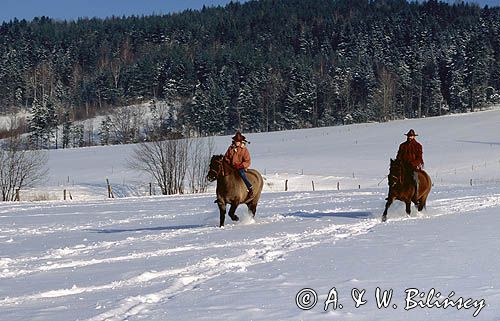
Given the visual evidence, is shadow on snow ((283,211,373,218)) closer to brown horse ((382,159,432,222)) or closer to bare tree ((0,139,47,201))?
brown horse ((382,159,432,222))

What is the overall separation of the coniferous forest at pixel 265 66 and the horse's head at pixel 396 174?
7243 cm

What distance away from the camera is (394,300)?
5.50m

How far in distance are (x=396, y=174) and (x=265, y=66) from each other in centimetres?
11140

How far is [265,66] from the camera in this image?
12388 centimetres

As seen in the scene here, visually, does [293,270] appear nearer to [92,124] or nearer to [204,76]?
[92,124]

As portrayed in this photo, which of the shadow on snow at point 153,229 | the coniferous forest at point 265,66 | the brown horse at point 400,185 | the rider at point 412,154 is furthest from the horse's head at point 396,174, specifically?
the coniferous forest at point 265,66

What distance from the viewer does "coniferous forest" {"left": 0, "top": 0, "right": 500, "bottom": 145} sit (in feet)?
340

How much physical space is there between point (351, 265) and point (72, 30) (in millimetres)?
190599

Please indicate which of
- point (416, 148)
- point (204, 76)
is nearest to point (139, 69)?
point (204, 76)

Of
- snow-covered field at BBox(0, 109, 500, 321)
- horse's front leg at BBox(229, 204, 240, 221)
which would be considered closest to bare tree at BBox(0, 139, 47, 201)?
snow-covered field at BBox(0, 109, 500, 321)

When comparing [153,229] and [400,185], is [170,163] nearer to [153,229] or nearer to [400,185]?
[153,229]

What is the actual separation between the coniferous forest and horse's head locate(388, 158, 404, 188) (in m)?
72.4

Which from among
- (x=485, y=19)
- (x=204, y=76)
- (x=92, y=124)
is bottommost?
(x=92, y=124)

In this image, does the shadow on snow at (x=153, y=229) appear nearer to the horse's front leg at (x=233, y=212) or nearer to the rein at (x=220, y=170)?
the horse's front leg at (x=233, y=212)
